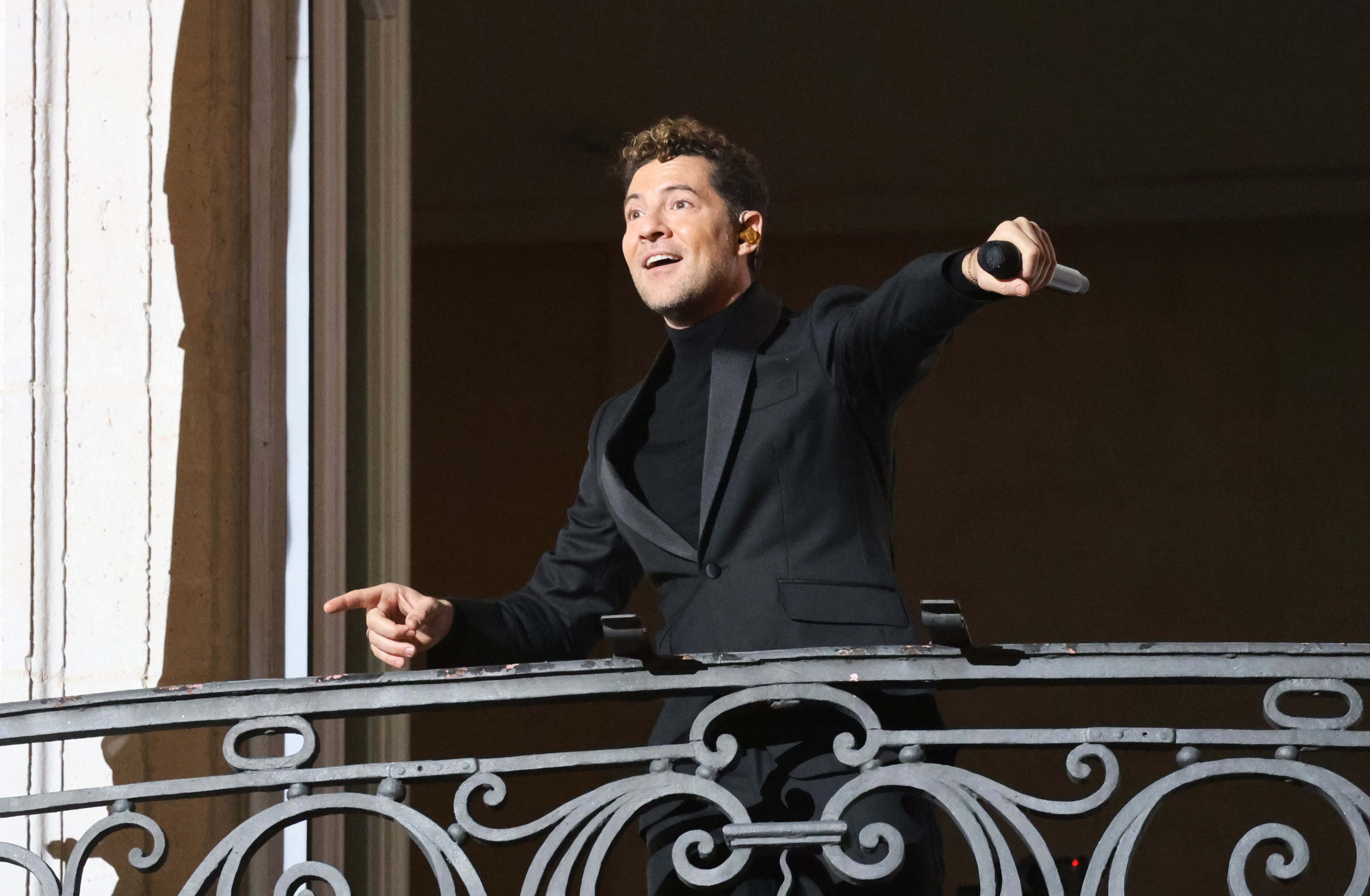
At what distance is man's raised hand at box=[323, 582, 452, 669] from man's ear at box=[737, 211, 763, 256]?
2.51 feet

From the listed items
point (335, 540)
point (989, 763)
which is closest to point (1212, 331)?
point (989, 763)

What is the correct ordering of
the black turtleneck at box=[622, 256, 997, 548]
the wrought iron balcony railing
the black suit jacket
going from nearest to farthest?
the wrought iron balcony railing
the black suit jacket
the black turtleneck at box=[622, 256, 997, 548]

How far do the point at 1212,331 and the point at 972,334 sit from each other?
119cm

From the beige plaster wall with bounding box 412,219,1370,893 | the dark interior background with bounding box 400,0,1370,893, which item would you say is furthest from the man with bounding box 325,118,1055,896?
the beige plaster wall with bounding box 412,219,1370,893

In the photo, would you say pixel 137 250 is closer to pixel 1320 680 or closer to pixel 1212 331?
pixel 1320 680

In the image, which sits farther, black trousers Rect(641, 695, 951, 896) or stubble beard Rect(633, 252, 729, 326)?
stubble beard Rect(633, 252, 729, 326)

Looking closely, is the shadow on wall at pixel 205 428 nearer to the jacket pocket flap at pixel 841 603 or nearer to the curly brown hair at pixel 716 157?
the curly brown hair at pixel 716 157

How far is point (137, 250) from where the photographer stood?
3.13 metres

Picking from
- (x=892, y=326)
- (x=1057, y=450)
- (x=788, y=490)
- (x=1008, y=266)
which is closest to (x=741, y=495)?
(x=788, y=490)

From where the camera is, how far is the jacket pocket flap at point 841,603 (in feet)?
8.53

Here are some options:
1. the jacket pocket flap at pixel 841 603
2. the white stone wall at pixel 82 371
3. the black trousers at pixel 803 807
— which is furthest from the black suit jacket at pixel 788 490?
the white stone wall at pixel 82 371

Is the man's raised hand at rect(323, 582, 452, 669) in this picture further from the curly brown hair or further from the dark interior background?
the dark interior background

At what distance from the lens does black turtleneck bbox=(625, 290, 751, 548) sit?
2830 mm

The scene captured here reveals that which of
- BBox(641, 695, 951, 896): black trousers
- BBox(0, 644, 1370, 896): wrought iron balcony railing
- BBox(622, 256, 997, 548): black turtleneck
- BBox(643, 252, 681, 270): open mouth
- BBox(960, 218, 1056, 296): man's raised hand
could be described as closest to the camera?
BBox(0, 644, 1370, 896): wrought iron balcony railing
